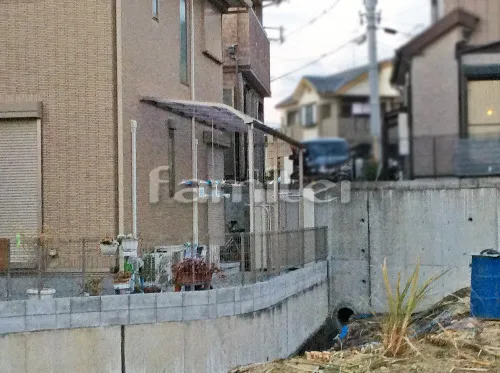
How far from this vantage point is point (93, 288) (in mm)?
10852

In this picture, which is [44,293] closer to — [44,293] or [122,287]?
[44,293]

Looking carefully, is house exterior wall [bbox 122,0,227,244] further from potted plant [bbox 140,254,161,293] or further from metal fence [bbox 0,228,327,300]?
potted plant [bbox 140,254,161,293]

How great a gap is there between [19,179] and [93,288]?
2864 millimetres

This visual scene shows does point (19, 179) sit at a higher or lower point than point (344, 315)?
higher

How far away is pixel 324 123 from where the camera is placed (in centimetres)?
740

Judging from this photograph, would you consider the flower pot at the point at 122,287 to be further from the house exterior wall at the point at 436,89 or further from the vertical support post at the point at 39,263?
the house exterior wall at the point at 436,89

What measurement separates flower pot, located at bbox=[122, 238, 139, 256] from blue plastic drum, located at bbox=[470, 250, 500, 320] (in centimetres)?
571

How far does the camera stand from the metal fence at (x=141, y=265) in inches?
435

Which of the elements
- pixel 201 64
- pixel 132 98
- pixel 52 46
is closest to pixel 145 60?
pixel 132 98

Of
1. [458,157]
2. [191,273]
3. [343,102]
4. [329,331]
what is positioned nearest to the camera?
[343,102]

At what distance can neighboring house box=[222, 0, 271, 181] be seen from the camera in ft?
61.8

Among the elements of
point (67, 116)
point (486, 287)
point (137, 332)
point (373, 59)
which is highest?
point (67, 116)

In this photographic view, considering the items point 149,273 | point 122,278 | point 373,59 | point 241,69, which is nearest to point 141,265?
point 149,273

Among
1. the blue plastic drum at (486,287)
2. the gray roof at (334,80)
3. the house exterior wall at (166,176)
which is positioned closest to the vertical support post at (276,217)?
the house exterior wall at (166,176)
